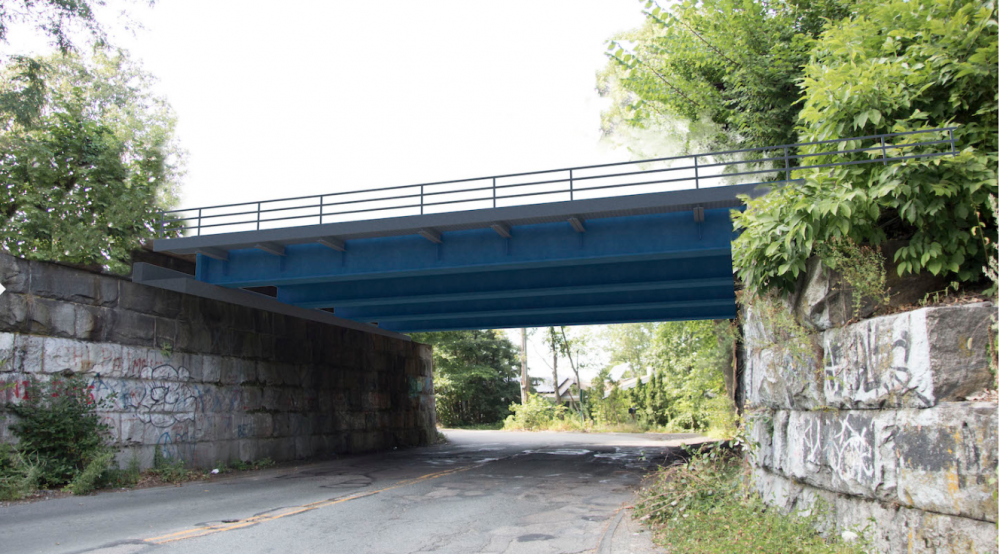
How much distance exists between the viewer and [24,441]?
1246 cm

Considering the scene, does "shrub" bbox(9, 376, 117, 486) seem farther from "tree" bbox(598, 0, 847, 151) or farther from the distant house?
the distant house

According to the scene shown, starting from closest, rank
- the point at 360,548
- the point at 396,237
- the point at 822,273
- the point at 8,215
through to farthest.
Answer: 1. the point at 822,273
2. the point at 360,548
3. the point at 396,237
4. the point at 8,215

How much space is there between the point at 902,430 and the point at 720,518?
8.49 feet

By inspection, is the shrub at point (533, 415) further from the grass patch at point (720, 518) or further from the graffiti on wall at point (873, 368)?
the graffiti on wall at point (873, 368)

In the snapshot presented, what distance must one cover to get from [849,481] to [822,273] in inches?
83.1

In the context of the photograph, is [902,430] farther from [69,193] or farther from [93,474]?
[69,193]

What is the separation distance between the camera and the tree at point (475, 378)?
164 feet

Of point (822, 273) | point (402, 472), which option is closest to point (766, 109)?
point (822, 273)

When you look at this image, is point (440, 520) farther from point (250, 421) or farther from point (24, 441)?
point (250, 421)

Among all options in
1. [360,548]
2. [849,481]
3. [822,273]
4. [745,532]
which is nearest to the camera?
[849,481]

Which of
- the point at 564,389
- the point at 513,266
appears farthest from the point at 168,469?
the point at 564,389

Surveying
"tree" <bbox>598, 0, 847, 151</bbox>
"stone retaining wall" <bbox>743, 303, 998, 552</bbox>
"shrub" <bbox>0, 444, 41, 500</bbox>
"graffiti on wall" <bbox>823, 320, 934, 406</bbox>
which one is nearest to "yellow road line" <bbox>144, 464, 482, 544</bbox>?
"shrub" <bbox>0, 444, 41, 500</bbox>

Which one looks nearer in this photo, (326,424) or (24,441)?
(24,441)

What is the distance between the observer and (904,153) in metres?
6.93
